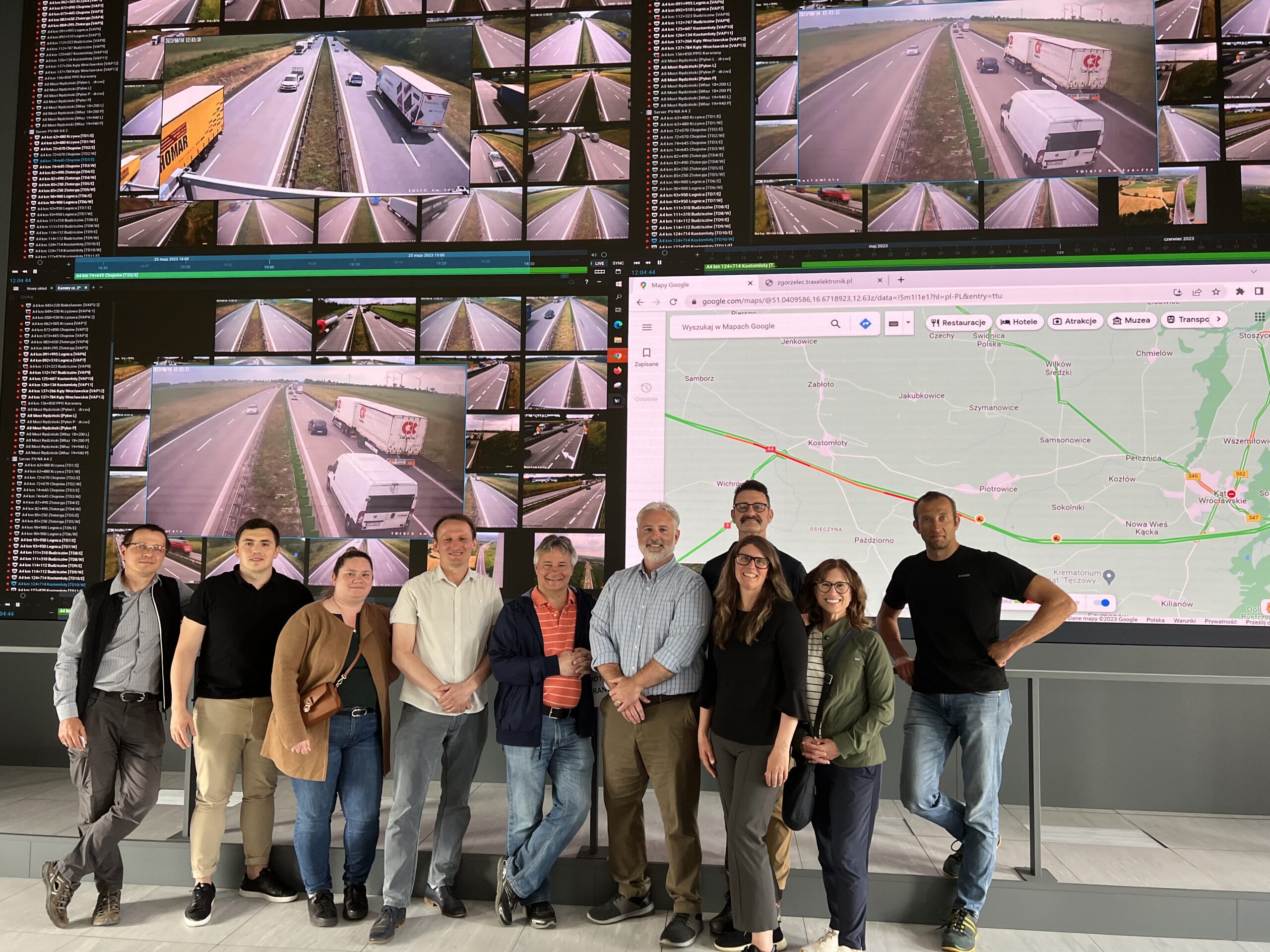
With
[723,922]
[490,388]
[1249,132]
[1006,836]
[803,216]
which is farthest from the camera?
[490,388]

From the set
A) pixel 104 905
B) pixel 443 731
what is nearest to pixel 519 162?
pixel 443 731

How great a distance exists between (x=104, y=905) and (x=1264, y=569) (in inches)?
201

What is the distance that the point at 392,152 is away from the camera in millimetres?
4699

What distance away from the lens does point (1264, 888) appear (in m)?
3.22

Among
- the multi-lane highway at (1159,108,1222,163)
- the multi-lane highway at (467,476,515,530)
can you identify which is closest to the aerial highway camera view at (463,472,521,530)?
the multi-lane highway at (467,476,515,530)

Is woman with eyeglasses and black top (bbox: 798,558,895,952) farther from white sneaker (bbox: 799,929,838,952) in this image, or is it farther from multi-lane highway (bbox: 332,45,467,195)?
multi-lane highway (bbox: 332,45,467,195)

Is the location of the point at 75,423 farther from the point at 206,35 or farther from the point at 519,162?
the point at 519,162

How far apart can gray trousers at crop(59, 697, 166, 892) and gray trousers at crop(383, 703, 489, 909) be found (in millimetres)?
901

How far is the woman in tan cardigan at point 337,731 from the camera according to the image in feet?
9.93

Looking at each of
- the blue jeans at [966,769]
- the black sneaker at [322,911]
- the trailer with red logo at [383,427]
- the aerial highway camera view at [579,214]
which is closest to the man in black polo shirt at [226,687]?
the black sneaker at [322,911]

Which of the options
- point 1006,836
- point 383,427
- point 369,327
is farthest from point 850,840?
point 369,327

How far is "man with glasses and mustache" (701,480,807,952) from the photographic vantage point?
2.95 metres

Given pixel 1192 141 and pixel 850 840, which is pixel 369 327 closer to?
pixel 850 840

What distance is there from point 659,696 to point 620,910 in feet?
2.74
